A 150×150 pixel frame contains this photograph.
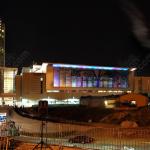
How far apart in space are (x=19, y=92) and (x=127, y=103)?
40443mm

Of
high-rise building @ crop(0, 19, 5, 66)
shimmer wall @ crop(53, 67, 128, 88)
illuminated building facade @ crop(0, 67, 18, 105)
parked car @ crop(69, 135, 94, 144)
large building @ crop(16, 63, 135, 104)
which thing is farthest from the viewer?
high-rise building @ crop(0, 19, 5, 66)

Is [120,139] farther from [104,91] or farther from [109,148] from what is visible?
[104,91]

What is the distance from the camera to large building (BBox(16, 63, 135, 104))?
89.1 metres

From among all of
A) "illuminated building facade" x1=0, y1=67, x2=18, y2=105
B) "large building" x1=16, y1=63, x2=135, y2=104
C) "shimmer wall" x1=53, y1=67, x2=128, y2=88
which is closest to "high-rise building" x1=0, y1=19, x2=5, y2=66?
"large building" x1=16, y1=63, x2=135, y2=104

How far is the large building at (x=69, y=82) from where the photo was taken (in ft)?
292

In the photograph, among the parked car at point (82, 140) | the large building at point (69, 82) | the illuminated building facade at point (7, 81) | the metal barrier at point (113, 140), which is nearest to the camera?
the metal barrier at point (113, 140)

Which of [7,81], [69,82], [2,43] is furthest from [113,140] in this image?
[2,43]

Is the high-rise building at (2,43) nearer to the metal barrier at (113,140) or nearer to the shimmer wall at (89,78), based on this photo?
the shimmer wall at (89,78)

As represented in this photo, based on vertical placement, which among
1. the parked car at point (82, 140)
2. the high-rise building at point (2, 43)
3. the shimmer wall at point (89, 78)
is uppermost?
the high-rise building at point (2, 43)

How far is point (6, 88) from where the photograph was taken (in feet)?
306

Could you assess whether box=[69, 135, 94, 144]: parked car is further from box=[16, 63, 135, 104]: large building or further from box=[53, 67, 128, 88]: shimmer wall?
box=[53, 67, 128, 88]: shimmer wall

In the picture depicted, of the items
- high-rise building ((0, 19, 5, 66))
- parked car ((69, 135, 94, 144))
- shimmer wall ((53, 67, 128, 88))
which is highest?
high-rise building ((0, 19, 5, 66))

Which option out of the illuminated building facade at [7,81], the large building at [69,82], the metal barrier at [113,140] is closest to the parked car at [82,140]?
the metal barrier at [113,140]

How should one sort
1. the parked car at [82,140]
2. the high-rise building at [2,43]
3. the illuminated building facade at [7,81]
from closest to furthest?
1. the parked car at [82,140]
2. the illuminated building facade at [7,81]
3. the high-rise building at [2,43]
